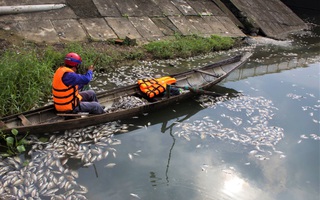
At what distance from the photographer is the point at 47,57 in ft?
35.0

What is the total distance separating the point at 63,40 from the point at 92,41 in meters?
1.26

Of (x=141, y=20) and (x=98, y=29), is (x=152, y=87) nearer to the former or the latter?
(x=98, y=29)

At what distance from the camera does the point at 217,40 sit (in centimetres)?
1675

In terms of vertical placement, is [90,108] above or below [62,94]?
below

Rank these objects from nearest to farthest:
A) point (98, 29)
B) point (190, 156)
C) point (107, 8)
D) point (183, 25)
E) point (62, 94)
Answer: point (62, 94) < point (190, 156) < point (98, 29) < point (107, 8) < point (183, 25)

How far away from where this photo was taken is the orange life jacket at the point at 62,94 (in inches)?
267

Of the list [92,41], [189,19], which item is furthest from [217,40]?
[92,41]

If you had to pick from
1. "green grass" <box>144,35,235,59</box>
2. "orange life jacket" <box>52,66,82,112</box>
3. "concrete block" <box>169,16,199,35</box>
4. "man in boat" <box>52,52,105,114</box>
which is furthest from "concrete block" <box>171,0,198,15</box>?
"orange life jacket" <box>52,66,82,112</box>

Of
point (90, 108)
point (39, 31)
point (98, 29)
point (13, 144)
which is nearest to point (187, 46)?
point (98, 29)

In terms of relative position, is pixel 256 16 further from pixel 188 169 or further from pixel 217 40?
pixel 188 169

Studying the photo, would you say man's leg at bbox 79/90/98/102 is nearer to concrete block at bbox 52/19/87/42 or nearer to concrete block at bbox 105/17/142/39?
concrete block at bbox 52/19/87/42

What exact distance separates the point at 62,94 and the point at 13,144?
1568 mm

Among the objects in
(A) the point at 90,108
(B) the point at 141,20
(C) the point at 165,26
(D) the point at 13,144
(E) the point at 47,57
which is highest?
(B) the point at 141,20

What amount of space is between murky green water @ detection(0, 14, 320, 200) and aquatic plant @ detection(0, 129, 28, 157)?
0.25 metres
